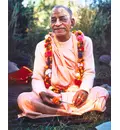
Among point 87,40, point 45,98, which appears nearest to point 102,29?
point 87,40

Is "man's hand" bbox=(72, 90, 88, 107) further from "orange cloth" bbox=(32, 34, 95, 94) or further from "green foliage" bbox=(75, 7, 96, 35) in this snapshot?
"green foliage" bbox=(75, 7, 96, 35)

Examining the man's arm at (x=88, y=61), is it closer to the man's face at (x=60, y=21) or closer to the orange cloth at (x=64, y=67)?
the orange cloth at (x=64, y=67)

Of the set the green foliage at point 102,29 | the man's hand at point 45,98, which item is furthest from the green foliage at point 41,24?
the man's hand at point 45,98

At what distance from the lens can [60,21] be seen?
2.69 m

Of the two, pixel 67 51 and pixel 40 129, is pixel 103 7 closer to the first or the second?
pixel 67 51

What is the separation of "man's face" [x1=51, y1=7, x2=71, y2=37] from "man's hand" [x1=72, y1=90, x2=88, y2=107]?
47 cm

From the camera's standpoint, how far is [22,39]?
2688 mm

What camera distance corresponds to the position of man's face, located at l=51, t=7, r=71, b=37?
269cm

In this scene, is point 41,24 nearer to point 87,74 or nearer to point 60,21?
point 60,21

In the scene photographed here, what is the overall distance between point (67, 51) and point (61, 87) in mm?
281

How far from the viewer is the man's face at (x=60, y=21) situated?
269 centimetres

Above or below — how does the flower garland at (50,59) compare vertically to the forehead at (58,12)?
below

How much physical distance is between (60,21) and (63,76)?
419 millimetres
